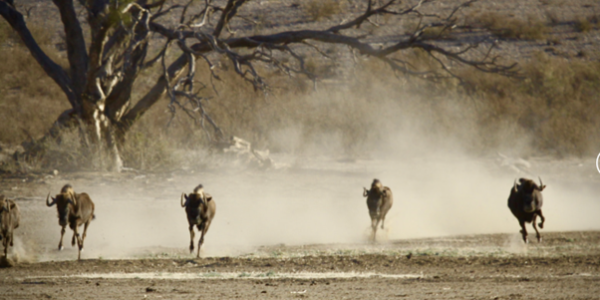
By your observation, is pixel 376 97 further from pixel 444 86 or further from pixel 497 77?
pixel 497 77

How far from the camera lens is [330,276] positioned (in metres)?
9.35

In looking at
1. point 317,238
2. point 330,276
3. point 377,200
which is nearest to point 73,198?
point 330,276

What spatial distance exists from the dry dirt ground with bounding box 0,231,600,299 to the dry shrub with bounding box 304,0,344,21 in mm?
42641

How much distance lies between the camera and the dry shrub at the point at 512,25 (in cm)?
4903

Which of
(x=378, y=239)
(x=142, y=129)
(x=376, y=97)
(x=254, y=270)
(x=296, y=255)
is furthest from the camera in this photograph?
(x=376, y=97)

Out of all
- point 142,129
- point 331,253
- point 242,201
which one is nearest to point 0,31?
point 142,129

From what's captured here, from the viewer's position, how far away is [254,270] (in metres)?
9.93

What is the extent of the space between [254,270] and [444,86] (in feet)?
89.1

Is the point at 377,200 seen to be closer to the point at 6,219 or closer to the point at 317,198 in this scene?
the point at 317,198

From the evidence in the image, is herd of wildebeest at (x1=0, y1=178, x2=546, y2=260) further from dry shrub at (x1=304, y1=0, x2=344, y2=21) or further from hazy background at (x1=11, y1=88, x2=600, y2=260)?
dry shrub at (x1=304, y1=0, x2=344, y2=21)

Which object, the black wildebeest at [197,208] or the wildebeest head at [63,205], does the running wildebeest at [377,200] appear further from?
the wildebeest head at [63,205]

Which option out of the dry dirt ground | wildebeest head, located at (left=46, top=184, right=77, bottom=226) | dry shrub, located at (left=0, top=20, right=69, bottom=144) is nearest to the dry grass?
dry shrub, located at (left=0, top=20, right=69, bottom=144)

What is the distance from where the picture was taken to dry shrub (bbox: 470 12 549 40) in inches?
1930

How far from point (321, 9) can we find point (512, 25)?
15.1 metres
